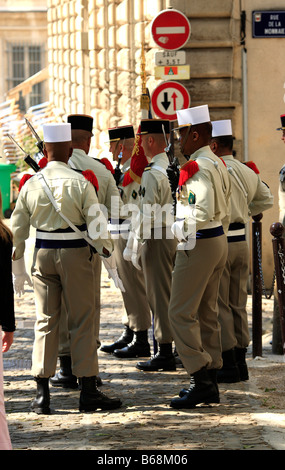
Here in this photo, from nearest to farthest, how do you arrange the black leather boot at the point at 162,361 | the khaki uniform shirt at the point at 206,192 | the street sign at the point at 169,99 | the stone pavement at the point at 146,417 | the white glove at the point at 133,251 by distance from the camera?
the stone pavement at the point at 146,417
the khaki uniform shirt at the point at 206,192
the white glove at the point at 133,251
the black leather boot at the point at 162,361
the street sign at the point at 169,99

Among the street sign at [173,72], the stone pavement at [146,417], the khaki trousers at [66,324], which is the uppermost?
the street sign at [173,72]

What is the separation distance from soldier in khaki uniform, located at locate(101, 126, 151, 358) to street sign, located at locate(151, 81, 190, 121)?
10.4 ft

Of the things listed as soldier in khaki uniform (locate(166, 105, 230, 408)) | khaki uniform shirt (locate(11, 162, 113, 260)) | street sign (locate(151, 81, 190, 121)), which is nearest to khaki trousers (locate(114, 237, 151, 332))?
soldier in khaki uniform (locate(166, 105, 230, 408))

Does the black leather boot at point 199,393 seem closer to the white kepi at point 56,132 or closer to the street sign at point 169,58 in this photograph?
the white kepi at point 56,132

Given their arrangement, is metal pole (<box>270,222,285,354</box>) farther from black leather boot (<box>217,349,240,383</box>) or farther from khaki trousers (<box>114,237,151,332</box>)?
khaki trousers (<box>114,237,151,332</box>)

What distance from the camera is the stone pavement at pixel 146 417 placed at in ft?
21.4

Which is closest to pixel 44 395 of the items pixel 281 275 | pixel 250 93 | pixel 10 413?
pixel 10 413

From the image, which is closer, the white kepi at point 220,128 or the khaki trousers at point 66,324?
the khaki trousers at point 66,324

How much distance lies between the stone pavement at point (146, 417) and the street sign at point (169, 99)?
171 inches

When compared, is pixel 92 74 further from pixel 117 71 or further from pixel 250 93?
pixel 250 93

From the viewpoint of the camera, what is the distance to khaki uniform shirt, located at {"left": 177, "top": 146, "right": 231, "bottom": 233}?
7.20m

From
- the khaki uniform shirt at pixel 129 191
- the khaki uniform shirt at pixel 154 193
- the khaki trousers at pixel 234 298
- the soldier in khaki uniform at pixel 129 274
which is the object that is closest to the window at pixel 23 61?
the soldier in khaki uniform at pixel 129 274

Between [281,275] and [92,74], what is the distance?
39.5 feet

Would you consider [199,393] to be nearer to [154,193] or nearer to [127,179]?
[154,193]
